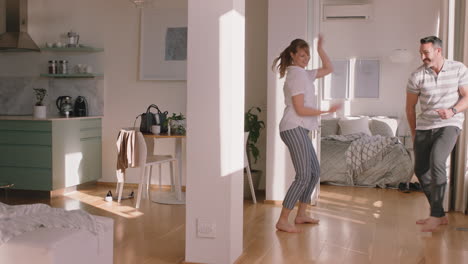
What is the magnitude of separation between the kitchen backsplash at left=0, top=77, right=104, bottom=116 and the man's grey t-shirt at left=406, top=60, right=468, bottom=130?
398 cm

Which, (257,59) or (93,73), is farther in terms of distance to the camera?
(93,73)

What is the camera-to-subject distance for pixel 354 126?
8750 millimetres

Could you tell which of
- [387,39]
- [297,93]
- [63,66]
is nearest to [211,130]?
[297,93]

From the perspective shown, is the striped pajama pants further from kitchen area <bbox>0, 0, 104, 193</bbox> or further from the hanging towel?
kitchen area <bbox>0, 0, 104, 193</bbox>

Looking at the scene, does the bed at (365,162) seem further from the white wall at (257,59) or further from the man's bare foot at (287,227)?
the man's bare foot at (287,227)

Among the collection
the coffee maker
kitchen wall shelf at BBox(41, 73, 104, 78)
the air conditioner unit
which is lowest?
the coffee maker

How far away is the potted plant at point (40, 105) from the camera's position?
639cm

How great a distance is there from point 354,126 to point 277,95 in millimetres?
3052

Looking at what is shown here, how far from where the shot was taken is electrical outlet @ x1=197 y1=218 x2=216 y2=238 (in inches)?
144

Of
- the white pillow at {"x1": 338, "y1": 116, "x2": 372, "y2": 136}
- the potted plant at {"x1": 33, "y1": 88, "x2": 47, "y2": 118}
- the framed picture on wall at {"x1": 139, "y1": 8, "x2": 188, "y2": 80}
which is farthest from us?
the white pillow at {"x1": 338, "y1": 116, "x2": 372, "y2": 136}

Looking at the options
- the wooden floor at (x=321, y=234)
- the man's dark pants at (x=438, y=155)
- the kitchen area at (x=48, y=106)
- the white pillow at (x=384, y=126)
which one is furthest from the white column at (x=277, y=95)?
the white pillow at (x=384, y=126)

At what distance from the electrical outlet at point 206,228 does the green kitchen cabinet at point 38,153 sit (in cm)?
309

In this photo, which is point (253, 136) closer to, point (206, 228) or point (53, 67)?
point (53, 67)

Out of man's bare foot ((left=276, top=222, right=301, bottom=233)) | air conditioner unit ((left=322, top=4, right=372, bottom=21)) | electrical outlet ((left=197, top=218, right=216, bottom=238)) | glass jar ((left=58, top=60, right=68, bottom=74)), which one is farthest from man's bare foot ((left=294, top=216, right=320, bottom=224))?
air conditioner unit ((left=322, top=4, right=372, bottom=21))
